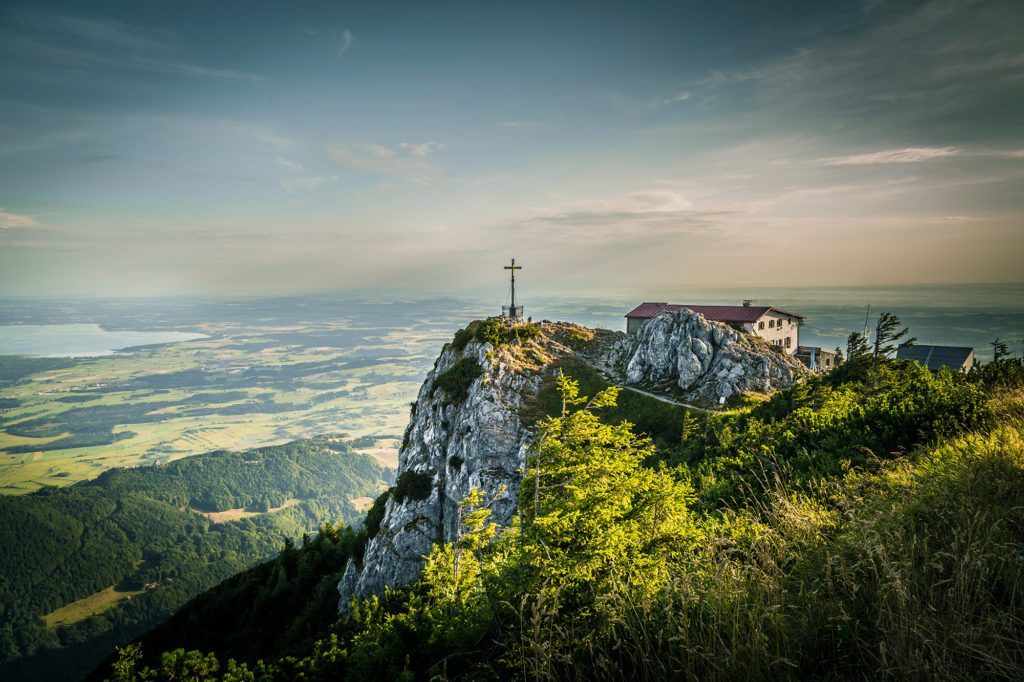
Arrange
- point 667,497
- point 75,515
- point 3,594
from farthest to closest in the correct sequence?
point 75,515
point 3,594
point 667,497

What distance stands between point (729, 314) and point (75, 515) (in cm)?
26106

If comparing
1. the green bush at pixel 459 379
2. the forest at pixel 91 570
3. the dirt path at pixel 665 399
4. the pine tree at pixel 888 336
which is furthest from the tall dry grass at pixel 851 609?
the forest at pixel 91 570

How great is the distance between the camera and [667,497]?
880 centimetres

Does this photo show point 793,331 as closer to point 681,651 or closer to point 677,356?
point 677,356

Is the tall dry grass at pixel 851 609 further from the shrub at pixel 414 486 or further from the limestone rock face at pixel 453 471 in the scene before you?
the shrub at pixel 414 486

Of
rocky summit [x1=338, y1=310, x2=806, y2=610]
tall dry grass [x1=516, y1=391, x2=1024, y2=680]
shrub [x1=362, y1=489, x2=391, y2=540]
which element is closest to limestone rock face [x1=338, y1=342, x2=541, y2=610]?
rocky summit [x1=338, y1=310, x2=806, y2=610]

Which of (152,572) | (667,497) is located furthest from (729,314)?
(152,572)

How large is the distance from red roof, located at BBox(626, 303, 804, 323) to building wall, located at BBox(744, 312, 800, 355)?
61 cm

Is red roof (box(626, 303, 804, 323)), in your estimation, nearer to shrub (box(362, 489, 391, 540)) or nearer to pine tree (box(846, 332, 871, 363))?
pine tree (box(846, 332, 871, 363))

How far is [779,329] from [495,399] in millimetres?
35455

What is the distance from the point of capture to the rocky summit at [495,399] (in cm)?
3653

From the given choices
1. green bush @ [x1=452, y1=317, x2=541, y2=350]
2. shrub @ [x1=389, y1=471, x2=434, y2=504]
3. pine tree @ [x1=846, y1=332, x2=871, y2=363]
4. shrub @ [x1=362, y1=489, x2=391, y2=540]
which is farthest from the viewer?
green bush @ [x1=452, y1=317, x2=541, y2=350]

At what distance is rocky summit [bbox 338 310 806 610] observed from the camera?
36.5m

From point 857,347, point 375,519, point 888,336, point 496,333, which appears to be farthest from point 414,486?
point 888,336
